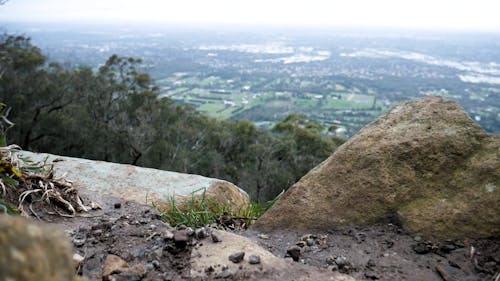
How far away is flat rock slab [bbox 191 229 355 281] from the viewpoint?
2754 millimetres

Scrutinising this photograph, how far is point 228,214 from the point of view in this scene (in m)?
4.28

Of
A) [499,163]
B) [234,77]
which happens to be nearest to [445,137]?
[499,163]

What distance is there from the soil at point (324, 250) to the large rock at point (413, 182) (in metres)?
0.13

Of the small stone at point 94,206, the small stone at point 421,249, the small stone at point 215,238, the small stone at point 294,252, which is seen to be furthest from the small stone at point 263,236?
the small stone at point 94,206

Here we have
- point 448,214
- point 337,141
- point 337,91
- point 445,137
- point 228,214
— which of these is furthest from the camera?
point 337,91

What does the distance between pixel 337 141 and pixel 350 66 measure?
51.3 meters

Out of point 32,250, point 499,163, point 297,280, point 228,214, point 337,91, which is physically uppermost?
point 32,250

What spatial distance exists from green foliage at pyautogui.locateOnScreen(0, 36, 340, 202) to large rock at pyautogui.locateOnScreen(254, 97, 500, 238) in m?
18.5

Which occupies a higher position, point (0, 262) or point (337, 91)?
point (0, 262)

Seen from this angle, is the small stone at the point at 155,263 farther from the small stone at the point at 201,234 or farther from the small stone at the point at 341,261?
the small stone at the point at 341,261

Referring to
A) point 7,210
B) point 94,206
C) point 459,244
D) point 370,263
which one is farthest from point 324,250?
point 7,210

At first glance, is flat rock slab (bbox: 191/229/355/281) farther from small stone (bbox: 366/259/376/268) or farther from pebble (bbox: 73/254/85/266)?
pebble (bbox: 73/254/85/266)

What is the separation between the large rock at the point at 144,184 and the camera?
470 cm

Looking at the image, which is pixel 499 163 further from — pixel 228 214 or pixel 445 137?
pixel 228 214
